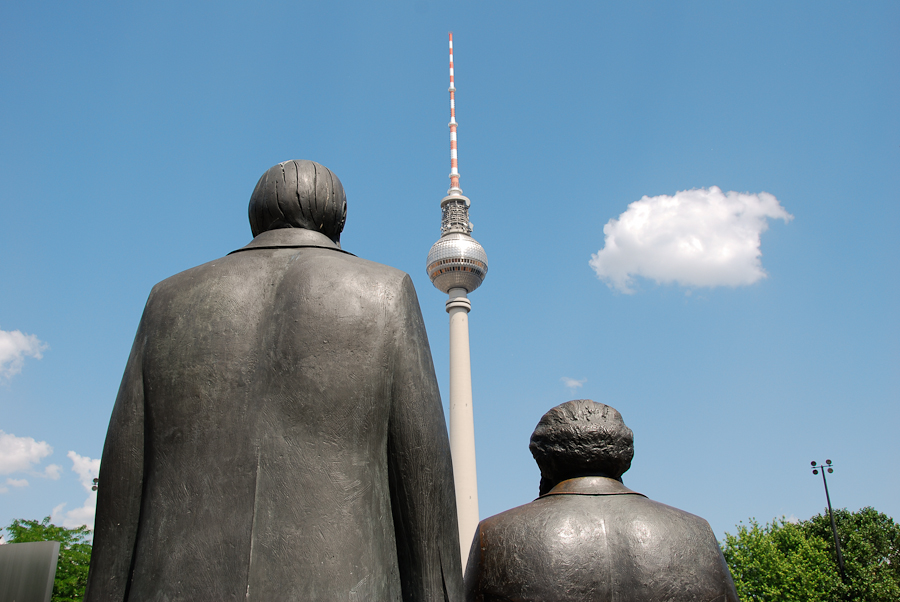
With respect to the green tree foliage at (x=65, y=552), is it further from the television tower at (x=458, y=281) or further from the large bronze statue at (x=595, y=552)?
the television tower at (x=458, y=281)

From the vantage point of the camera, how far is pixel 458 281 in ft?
194

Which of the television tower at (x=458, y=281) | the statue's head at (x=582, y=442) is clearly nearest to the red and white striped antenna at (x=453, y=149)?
the television tower at (x=458, y=281)

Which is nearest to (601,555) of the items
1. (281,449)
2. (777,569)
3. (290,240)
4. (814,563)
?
(281,449)

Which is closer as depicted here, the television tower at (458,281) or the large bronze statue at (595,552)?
the large bronze statue at (595,552)

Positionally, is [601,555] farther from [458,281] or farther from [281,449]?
[458,281]

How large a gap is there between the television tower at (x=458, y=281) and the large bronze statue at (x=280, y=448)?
164ft

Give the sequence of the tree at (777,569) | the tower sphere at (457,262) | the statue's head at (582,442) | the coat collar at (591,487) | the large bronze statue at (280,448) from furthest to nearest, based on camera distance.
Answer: the tower sphere at (457,262) < the tree at (777,569) < the statue's head at (582,442) < the coat collar at (591,487) < the large bronze statue at (280,448)

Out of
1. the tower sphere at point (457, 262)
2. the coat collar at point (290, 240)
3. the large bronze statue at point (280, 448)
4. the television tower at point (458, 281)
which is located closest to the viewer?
the large bronze statue at point (280, 448)

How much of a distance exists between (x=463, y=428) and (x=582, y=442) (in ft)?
160

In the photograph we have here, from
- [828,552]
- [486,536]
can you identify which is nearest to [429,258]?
[828,552]

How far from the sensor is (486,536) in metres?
3.94

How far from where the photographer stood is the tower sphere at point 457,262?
58.4 m

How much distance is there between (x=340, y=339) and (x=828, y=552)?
44.7 metres

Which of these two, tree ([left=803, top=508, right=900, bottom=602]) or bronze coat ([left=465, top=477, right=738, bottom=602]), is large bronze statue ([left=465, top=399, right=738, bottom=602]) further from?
tree ([left=803, top=508, right=900, bottom=602])
